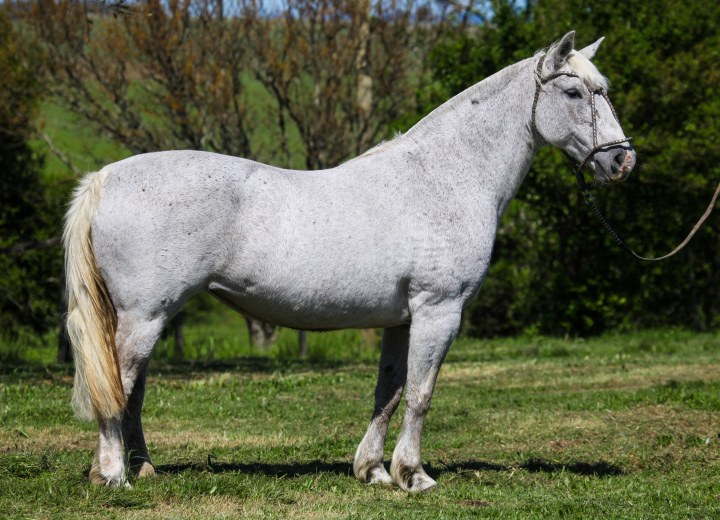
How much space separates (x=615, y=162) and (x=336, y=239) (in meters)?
1.74

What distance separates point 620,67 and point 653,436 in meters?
10.1

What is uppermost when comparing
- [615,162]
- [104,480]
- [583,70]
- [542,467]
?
[583,70]

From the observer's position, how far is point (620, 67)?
13.8 metres

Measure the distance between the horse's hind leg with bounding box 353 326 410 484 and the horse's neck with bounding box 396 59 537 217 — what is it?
1.07 m

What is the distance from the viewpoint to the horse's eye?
14.1 ft

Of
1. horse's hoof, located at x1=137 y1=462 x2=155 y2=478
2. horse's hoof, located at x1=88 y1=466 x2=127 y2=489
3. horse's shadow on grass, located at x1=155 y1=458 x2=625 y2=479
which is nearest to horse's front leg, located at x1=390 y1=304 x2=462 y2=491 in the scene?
horse's shadow on grass, located at x1=155 y1=458 x2=625 y2=479

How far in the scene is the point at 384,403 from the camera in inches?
175

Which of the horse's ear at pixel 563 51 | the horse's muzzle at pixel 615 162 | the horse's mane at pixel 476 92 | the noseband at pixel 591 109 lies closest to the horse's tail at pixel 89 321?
the horse's mane at pixel 476 92

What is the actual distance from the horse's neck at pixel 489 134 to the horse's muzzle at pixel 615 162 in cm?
46

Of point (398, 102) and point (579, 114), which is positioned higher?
point (398, 102)

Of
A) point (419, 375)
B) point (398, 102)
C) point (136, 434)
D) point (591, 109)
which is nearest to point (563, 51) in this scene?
point (591, 109)

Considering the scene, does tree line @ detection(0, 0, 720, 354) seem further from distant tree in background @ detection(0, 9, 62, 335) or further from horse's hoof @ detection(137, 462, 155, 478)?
horse's hoof @ detection(137, 462, 155, 478)

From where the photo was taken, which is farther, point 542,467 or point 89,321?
point 542,467

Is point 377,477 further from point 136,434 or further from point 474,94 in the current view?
point 474,94
